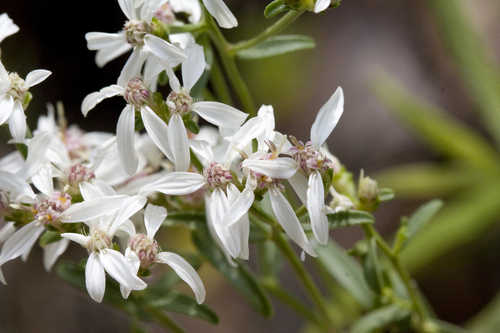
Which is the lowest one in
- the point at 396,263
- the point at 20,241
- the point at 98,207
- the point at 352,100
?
the point at 352,100

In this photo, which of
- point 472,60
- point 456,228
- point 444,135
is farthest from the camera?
point 472,60

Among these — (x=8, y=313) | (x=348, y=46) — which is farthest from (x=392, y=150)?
(x=8, y=313)

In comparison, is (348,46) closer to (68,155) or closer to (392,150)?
(392,150)

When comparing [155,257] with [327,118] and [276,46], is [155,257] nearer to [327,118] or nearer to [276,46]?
[327,118]

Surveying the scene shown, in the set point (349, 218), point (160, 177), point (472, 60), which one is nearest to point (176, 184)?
point (160, 177)

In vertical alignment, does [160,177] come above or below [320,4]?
below

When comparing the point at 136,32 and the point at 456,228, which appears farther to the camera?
the point at 456,228
